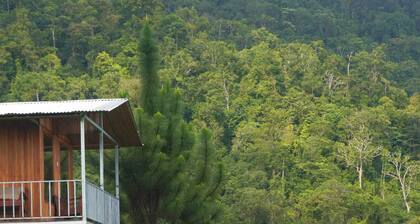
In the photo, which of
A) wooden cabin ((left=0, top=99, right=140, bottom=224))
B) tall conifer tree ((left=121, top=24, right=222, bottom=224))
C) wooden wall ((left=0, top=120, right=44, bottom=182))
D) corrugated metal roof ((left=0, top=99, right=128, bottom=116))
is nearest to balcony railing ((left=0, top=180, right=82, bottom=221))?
wooden cabin ((left=0, top=99, right=140, bottom=224))

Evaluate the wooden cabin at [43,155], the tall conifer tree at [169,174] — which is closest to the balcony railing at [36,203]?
the wooden cabin at [43,155]

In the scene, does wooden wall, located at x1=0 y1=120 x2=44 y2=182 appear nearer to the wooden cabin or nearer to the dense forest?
the wooden cabin

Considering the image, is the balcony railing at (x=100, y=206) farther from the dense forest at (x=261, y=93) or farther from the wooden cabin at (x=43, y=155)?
the dense forest at (x=261, y=93)

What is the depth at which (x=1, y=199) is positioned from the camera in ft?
42.0

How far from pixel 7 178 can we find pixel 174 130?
6.89 meters

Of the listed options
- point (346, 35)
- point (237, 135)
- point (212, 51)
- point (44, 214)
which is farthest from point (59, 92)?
point (44, 214)

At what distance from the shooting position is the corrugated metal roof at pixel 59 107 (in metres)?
11.8

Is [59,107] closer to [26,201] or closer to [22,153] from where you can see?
[22,153]

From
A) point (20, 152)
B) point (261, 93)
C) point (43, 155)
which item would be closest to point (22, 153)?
point (20, 152)

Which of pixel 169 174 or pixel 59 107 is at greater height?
pixel 59 107

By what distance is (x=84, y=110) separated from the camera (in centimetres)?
1176

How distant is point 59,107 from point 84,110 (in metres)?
0.60

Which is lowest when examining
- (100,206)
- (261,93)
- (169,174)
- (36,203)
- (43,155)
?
(261,93)

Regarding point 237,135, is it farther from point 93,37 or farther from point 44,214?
point 44,214
